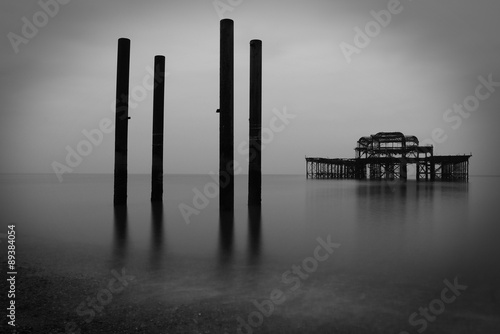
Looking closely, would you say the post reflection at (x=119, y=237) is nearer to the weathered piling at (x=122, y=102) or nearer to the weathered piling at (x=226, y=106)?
the weathered piling at (x=122, y=102)

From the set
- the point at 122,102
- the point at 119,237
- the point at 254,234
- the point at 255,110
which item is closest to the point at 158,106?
the point at 122,102

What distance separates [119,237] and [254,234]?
3.70m

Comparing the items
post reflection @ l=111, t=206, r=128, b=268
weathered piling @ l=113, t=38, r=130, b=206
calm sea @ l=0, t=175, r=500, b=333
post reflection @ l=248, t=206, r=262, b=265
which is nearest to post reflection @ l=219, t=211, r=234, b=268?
calm sea @ l=0, t=175, r=500, b=333

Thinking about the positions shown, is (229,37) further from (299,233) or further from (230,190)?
(299,233)

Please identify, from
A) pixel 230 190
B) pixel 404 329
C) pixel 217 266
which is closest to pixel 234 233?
pixel 230 190

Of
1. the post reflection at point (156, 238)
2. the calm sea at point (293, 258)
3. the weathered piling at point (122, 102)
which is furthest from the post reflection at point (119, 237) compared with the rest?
the weathered piling at point (122, 102)

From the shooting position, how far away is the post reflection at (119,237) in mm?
7324

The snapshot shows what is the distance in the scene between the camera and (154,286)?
213 inches

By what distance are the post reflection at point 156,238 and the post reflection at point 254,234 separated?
182 centimetres

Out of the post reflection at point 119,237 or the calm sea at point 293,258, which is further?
the post reflection at point 119,237

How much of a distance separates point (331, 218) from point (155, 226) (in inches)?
285

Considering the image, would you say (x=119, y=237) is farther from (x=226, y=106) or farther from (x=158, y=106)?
(x=158, y=106)

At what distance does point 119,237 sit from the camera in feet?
33.6

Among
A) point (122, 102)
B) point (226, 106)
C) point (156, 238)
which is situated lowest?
point (156, 238)
